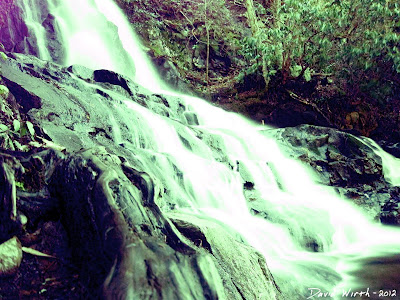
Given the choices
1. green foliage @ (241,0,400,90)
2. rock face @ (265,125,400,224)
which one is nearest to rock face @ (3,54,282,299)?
rock face @ (265,125,400,224)

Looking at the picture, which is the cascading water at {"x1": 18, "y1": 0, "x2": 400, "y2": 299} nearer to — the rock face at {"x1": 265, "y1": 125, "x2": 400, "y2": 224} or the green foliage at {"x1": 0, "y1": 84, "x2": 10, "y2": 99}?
the rock face at {"x1": 265, "y1": 125, "x2": 400, "y2": 224}

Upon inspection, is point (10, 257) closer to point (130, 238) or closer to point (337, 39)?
point (130, 238)

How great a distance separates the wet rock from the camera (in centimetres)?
248

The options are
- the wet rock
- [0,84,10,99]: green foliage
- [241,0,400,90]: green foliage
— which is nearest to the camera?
the wet rock

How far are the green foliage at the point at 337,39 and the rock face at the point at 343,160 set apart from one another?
146 inches

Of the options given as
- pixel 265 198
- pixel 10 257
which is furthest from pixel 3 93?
pixel 265 198

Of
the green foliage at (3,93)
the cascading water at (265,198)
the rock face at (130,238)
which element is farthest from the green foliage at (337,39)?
the rock face at (130,238)

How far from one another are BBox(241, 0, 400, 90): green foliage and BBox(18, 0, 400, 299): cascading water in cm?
401

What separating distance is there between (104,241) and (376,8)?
1357cm

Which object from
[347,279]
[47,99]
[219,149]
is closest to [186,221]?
[347,279]

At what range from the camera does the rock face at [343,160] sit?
904cm

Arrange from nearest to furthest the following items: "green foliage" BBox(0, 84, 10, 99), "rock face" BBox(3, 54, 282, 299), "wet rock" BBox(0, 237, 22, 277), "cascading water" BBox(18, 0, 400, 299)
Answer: "rock face" BBox(3, 54, 282, 299), "wet rock" BBox(0, 237, 22, 277), "cascading water" BBox(18, 0, 400, 299), "green foliage" BBox(0, 84, 10, 99)

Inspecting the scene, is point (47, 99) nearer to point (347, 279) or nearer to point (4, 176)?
point (4, 176)

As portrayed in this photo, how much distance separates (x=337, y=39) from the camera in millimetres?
13508
